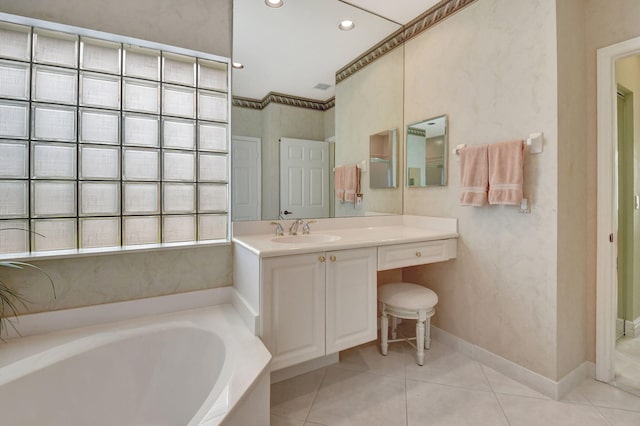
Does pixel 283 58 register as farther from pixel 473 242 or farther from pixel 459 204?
pixel 473 242

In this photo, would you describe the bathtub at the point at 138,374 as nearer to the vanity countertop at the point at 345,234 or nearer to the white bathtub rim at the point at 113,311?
the white bathtub rim at the point at 113,311

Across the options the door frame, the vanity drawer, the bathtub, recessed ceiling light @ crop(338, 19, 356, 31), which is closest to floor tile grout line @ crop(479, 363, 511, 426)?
the door frame

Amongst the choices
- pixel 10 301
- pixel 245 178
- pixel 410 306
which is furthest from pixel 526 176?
pixel 10 301

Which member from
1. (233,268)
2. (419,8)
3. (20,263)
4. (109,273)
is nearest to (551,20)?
(419,8)

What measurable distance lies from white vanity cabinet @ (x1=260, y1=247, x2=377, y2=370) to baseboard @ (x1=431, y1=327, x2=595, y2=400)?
2.75 ft

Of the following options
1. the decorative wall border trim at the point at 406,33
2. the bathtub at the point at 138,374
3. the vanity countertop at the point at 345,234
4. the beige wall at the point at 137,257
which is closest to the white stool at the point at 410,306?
the vanity countertop at the point at 345,234

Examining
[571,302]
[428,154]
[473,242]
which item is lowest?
[571,302]

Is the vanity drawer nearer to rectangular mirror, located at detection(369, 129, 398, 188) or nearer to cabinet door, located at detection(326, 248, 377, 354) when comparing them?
cabinet door, located at detection(326, 248, 377, 354)

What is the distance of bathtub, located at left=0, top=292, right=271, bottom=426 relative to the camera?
1.17 m

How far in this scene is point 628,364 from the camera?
1.99 m

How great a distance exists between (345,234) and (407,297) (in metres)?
0.61

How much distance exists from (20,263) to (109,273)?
37 centimetres

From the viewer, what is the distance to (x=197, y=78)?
1.94m

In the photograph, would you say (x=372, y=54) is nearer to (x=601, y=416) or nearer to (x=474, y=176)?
(x=474, y=176)
